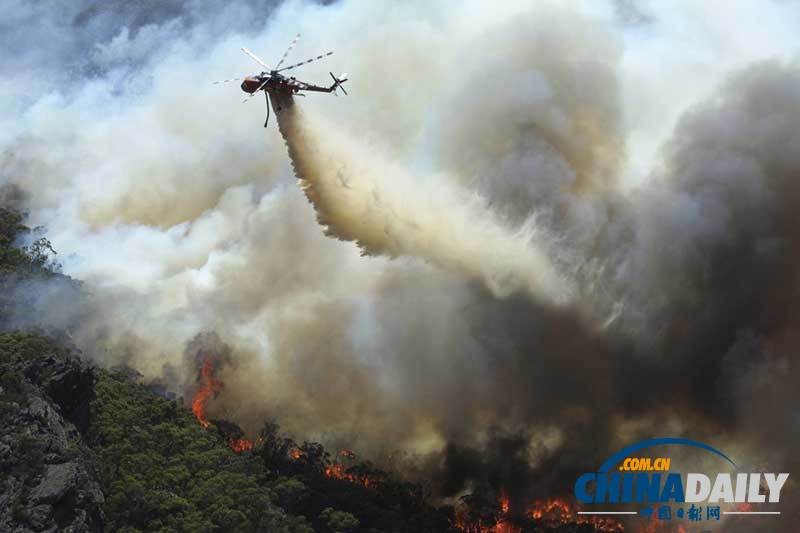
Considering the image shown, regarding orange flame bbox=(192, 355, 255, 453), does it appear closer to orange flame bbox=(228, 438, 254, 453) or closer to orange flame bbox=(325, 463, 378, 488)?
orange flame bbox=(228, 438, 254, 453)

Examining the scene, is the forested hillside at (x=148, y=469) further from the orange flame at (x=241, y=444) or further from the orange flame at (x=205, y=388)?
the orange flame at (x=205, y=388)

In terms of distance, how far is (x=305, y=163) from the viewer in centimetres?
8875

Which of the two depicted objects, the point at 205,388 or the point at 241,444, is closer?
the point at 241,444

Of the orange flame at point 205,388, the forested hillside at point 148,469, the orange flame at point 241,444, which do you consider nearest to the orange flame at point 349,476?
the forested hillside at point 148,469

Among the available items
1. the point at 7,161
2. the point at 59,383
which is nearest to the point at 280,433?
the point at 59,383

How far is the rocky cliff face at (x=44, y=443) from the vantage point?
223 feet

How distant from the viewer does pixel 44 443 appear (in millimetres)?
73062

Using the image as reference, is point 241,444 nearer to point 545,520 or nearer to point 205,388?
point 205,388

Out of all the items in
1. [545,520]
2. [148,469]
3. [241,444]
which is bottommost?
[148,469]

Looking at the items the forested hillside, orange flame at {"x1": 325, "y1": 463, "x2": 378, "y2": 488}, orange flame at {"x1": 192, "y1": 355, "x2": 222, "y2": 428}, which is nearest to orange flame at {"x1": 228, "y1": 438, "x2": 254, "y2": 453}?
the forested hillside

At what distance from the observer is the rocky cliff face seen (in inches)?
2677

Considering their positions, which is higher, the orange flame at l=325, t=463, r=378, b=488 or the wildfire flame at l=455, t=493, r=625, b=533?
the orange flame at l=325, t=463, r=378, b=488

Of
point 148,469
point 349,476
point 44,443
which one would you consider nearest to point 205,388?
point 349,476

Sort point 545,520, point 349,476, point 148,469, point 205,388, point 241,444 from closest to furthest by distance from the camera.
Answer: point 148,469, point 545,520, point 349,476, point 241,444, point 205,388
